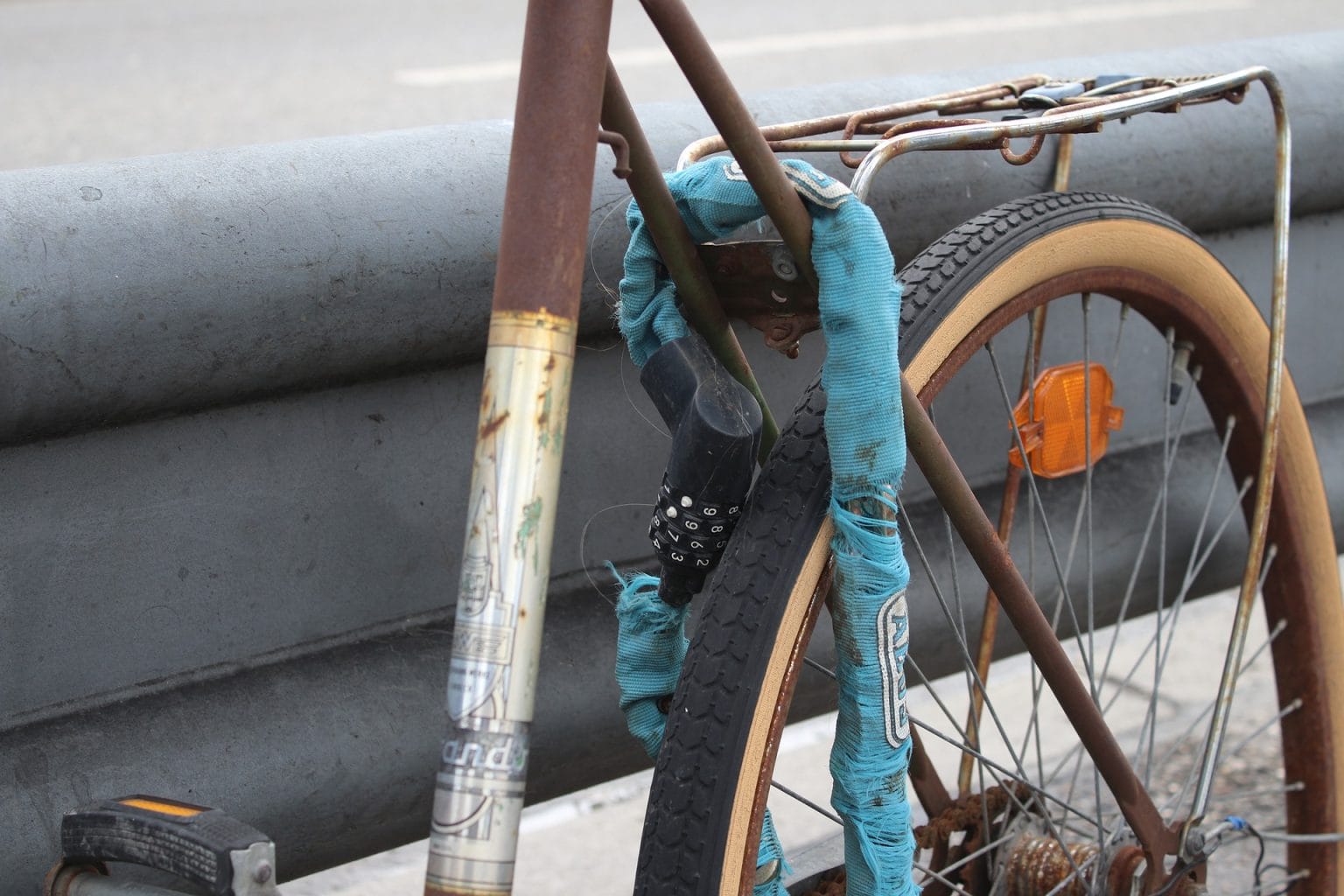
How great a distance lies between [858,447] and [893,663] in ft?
0.68

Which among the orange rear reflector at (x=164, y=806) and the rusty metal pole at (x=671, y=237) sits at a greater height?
the rusty metal pole at (x=671, y=237)

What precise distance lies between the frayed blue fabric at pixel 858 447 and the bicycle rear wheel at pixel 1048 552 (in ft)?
0.13

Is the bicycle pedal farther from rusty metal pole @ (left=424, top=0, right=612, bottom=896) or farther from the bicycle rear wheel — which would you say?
the bicycle rear wheel

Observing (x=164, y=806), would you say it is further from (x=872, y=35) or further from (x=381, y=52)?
(x=872, y=35)

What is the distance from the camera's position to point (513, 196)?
99 centimetres

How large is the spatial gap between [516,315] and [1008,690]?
8.16ft

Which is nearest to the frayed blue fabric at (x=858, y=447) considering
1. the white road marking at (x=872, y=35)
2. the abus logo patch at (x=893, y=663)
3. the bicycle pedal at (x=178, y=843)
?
the abus logo patch at (x=893, y=663)

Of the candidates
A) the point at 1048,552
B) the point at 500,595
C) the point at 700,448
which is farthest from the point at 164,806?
the point at 1048,552

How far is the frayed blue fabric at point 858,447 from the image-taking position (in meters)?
1.19

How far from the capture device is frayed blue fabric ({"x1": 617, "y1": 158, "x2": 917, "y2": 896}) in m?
1.19

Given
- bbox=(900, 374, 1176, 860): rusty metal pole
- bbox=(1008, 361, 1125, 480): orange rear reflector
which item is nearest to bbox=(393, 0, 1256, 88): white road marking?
bbox=(1008, 361, 1125, 480): orange rear reflector

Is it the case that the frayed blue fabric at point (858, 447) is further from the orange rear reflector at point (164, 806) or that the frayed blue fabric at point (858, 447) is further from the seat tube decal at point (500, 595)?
the orange rear reflector at point (164, 806)

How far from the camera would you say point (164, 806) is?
122cm

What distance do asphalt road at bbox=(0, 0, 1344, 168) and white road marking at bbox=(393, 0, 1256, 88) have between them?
2cm
